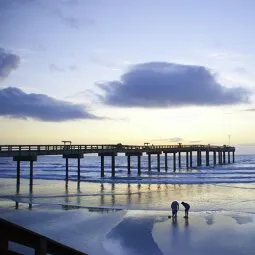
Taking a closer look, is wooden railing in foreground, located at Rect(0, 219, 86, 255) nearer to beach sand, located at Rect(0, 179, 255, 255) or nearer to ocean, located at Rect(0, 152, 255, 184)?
beach sand, located at Rect(0, 179, 255, 255)

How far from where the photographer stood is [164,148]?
56.3 m

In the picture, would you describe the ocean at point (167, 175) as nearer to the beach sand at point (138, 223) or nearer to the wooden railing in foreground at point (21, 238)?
the beach sand at point (138, 223)

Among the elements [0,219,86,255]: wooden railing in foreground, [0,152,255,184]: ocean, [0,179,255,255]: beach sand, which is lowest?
[0,152,255,184]: ocean

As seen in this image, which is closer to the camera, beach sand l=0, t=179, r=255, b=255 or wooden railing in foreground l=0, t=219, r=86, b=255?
wooden railing in foreground l=0, t=219, r=86, b=255

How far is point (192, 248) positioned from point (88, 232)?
439cm

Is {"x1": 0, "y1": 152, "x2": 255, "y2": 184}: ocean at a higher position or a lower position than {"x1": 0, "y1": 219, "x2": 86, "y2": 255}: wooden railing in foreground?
lower

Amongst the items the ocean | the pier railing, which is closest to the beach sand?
the pier railing

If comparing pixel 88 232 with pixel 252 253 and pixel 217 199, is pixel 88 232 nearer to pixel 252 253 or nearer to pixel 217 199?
pixel 252 253

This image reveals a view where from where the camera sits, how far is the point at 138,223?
1580 centimetres

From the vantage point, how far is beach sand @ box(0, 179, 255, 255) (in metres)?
12.0

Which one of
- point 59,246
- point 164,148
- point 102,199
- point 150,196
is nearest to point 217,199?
point 150,196

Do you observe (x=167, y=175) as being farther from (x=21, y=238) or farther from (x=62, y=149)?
(x=21, y=238)

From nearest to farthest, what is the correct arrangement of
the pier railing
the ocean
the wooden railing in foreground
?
the wooden railing in foreground, the pier railing, the ocean

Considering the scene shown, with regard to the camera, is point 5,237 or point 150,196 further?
point 150,196
